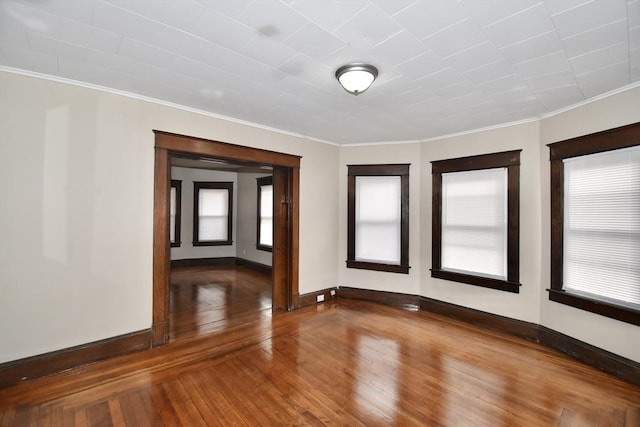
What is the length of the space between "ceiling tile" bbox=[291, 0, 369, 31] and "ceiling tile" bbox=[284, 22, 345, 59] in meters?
0.08

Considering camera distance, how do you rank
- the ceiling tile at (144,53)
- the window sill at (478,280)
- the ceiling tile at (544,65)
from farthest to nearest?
the window sill at (478,280)
the ceiling tile at (544,65)
the ceiling tile at (144,53)

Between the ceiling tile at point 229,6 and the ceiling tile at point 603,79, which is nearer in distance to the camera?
the ceiling tile at point 229,6

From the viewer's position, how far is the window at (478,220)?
3.85 metres

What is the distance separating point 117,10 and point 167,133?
1.64 m

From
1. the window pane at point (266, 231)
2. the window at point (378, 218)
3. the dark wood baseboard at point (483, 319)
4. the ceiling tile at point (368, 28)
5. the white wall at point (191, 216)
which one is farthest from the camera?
the white wall at point (191, 216)

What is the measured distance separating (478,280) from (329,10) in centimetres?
384

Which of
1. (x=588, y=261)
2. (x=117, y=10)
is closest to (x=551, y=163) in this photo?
(x=588, y=261)

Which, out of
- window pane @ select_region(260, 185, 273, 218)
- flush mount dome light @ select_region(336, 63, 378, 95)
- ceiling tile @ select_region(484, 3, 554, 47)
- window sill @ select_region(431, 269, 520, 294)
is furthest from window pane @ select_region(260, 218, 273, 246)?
ceiling tile @ select_region(484, 3, 554, 47)

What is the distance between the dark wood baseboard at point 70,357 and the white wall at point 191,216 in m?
5.16

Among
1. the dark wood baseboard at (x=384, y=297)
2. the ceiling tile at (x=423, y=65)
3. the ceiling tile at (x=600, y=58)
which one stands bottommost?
the dark wood baseboard at (x=384, y=297)

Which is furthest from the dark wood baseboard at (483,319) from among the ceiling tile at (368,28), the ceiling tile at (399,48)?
the ceiling tile at (368,28)

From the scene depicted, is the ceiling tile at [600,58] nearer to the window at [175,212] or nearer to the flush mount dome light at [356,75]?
the flush mount dome light at [356,75]

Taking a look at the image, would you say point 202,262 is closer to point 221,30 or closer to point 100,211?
point 100,211

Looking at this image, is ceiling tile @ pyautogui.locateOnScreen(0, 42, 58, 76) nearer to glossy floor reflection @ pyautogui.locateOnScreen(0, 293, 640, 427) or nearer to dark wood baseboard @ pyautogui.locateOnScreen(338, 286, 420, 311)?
glossy floor reflection @ pyautogui.locateOnScreen(0, 293, 640, 427)
